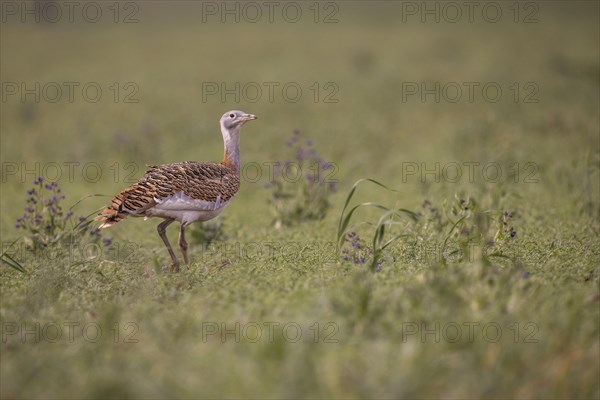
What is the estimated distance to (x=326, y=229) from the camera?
634 centimetres

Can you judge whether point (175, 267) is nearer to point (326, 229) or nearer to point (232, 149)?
point (232, 149)

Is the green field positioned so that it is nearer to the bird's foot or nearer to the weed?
the weed

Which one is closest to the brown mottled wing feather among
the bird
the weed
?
the bird

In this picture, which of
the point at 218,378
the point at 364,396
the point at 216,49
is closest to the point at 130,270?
the point at 218,378

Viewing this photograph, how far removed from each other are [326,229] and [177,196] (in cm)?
180

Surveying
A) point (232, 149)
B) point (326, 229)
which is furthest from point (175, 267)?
point (326, 229)

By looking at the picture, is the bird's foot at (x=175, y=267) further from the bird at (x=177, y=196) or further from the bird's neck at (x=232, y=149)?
the bird's neck at (x=232, y=149)

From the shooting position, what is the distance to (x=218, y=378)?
2.96m

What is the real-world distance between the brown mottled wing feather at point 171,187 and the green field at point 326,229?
1.57 ft

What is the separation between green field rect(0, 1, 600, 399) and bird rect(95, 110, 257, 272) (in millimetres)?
385

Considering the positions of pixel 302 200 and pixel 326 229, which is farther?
pixel 302 200

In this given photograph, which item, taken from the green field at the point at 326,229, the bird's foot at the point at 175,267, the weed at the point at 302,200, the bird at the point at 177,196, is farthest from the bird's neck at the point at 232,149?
the bird's foot at the point at 175,267

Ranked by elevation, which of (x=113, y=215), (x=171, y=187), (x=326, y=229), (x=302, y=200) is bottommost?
(x=326, y=229)

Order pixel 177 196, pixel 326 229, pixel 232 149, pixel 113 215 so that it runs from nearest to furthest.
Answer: pixel 113 215 → pixel 177 196 → pixel 232 149 → pixel 326 229
